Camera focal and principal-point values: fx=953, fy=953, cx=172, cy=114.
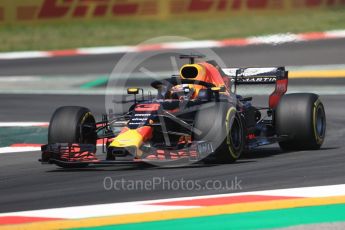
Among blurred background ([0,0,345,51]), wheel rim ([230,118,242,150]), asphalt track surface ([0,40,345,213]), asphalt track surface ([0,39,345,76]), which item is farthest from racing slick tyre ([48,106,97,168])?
blurred background ([0,0,345,51])

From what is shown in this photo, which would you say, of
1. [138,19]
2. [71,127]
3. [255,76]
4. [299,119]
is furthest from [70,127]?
[138,19]

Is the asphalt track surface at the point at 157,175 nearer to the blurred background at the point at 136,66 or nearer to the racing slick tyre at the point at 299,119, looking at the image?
the blurred background at the point at 136,66

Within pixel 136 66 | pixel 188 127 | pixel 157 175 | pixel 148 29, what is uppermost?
pixel 148 29

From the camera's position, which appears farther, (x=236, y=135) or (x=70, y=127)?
(x=70, y=127)

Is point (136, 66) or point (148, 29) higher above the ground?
point (148, 29)

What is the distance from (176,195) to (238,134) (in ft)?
7.20

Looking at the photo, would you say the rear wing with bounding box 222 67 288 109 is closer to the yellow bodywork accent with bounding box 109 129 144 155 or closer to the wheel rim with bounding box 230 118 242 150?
the wheel rim with bounding box 230 118 242 150

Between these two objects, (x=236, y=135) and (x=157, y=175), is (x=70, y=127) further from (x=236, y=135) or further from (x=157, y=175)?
(x=236, y=135)

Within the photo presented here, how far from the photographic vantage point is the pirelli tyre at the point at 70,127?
422 inches

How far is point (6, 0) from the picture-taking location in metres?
25.6

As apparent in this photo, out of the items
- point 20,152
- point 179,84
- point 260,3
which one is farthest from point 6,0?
point 179,84

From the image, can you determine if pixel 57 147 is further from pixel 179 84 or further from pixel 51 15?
pixel 51 15

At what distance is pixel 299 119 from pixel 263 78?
48.7 inches

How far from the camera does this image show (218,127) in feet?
33.1
